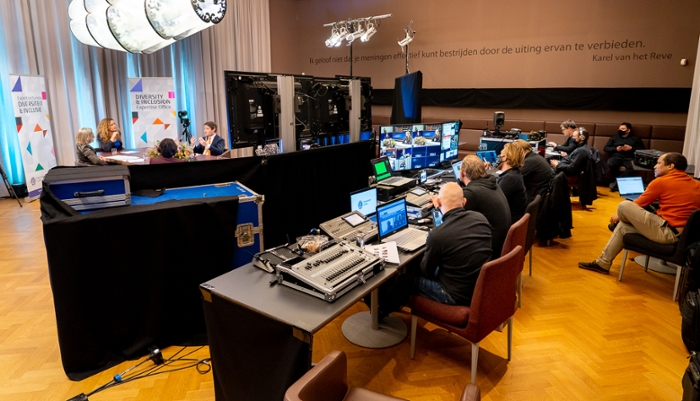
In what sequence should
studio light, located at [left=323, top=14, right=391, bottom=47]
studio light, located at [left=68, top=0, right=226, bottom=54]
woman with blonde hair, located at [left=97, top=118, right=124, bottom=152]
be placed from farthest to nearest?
studio light, located at [left=323, top=14, right=391, bottom=47] < woman with blonde hair, located at [left=97, top=118, right=124, bottom=152] < studio light, located at [left=68, top=0, right=226, bottom=54]

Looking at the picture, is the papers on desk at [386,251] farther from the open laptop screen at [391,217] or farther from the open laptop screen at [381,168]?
the open laptop screen at [381,168]

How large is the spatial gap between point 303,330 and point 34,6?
7879mm

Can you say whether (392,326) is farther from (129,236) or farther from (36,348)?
(36,348)

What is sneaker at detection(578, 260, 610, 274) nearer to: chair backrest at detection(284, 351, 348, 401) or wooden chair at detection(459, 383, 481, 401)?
wooden chair at detection(459, 383, 481, 401)

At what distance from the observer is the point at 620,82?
798 cm

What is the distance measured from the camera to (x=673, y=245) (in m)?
3.86

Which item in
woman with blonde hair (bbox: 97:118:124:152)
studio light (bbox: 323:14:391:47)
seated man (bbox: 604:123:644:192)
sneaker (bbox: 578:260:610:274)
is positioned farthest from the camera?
studio light (bbox: 323:14:391:47)

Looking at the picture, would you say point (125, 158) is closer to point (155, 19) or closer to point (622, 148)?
point (155, 19)

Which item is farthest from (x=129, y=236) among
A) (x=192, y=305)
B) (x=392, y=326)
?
(x=392, y=326)

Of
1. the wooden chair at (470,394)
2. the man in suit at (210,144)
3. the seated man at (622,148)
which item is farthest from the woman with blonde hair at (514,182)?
the seated man at (622,148)

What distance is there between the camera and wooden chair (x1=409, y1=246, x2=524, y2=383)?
98.1 inches

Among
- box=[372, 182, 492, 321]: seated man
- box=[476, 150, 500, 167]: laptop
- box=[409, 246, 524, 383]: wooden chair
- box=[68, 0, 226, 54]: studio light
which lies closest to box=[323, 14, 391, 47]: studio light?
box=[476, 150, 500, 167]: laptop

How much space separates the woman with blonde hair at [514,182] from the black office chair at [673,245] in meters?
1.06

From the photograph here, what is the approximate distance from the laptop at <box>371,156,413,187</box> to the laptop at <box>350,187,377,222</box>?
539 mm
